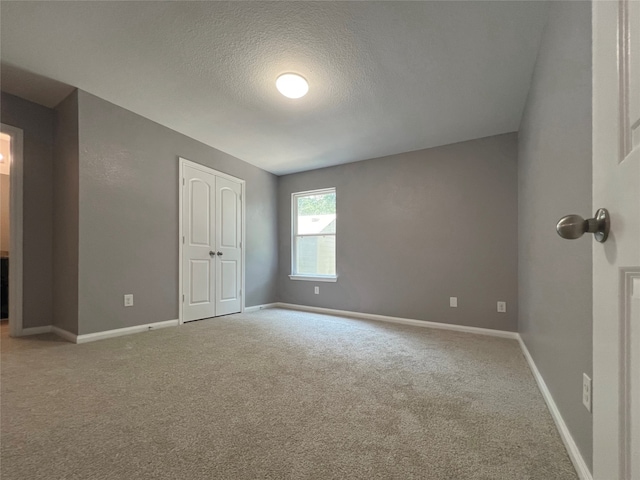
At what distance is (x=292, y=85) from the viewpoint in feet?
8.21

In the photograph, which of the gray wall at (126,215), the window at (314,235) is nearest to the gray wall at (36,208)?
the gray wall at (126,215)

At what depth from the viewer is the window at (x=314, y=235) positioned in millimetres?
4777

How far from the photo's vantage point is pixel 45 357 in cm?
239

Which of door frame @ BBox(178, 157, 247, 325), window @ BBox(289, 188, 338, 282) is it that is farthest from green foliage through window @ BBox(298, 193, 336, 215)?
door frame @ BBox(178, 157, 247, 325)

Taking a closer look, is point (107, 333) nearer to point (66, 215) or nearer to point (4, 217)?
point (66, 215)

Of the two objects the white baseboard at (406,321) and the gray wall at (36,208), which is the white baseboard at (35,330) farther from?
the white baseboard at (406,321)

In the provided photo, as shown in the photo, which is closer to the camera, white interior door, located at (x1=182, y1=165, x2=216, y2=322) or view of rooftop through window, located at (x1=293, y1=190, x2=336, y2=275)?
white interior door, located at (x1=182, y1=165, x2=216, y2=322)

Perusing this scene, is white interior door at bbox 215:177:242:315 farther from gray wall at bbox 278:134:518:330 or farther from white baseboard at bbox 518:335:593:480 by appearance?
white baseboard at bbox 518:335:593:480

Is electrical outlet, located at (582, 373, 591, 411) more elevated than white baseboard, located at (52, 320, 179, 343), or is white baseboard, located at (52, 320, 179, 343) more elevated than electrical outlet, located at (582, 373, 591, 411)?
electrical outlet, located at (582, 373, 591, 411)

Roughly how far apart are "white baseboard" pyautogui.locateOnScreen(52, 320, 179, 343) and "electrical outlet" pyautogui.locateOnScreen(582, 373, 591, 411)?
3684 millimetres

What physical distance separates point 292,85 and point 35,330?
367 centimetres

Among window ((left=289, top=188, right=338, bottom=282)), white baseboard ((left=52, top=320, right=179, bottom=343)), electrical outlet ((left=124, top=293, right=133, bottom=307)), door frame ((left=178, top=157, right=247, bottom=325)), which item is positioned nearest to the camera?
white baseboard ((left=52, top=320, right=179, bottom=343))

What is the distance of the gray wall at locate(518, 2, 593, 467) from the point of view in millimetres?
1163

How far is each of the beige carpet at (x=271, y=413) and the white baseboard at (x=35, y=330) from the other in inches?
17.1
